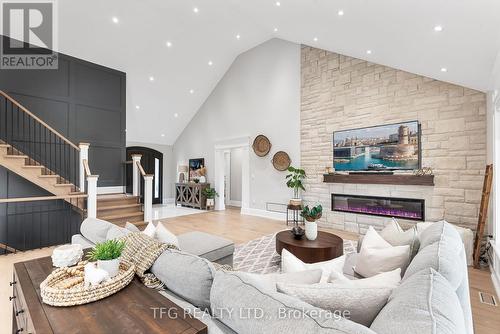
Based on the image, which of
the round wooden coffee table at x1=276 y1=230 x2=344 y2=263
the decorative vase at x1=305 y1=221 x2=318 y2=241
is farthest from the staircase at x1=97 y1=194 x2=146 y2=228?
the decorative vase at x1=305 y1=221 x2=318 y2=241

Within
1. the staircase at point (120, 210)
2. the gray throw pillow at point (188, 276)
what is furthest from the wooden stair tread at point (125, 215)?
the gray throw pillow at point (188, 276)

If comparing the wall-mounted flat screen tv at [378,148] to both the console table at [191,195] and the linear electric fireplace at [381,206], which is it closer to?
the linear electric fireplace at [381,206]

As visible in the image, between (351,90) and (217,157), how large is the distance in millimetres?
4576

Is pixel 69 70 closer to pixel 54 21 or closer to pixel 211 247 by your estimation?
pixel 54 21

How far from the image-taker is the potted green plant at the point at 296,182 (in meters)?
5.66

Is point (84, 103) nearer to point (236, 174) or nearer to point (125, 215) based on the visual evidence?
point (125, 215)

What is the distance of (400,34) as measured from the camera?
3221 mm

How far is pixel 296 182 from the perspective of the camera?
5680mm

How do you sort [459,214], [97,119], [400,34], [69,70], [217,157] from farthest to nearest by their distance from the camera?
[217,157], [97,119], [69,70], [459,214], [400,34]

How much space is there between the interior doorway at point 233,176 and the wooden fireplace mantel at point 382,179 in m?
4.44

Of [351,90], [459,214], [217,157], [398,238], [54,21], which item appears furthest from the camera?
[217,157]

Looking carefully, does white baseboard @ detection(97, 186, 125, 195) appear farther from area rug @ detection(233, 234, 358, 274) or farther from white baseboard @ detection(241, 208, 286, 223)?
area rug @ detection(233, 234, 358, 274)

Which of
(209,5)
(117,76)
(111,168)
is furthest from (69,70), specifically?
(209,5)

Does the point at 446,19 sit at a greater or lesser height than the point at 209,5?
lesser
